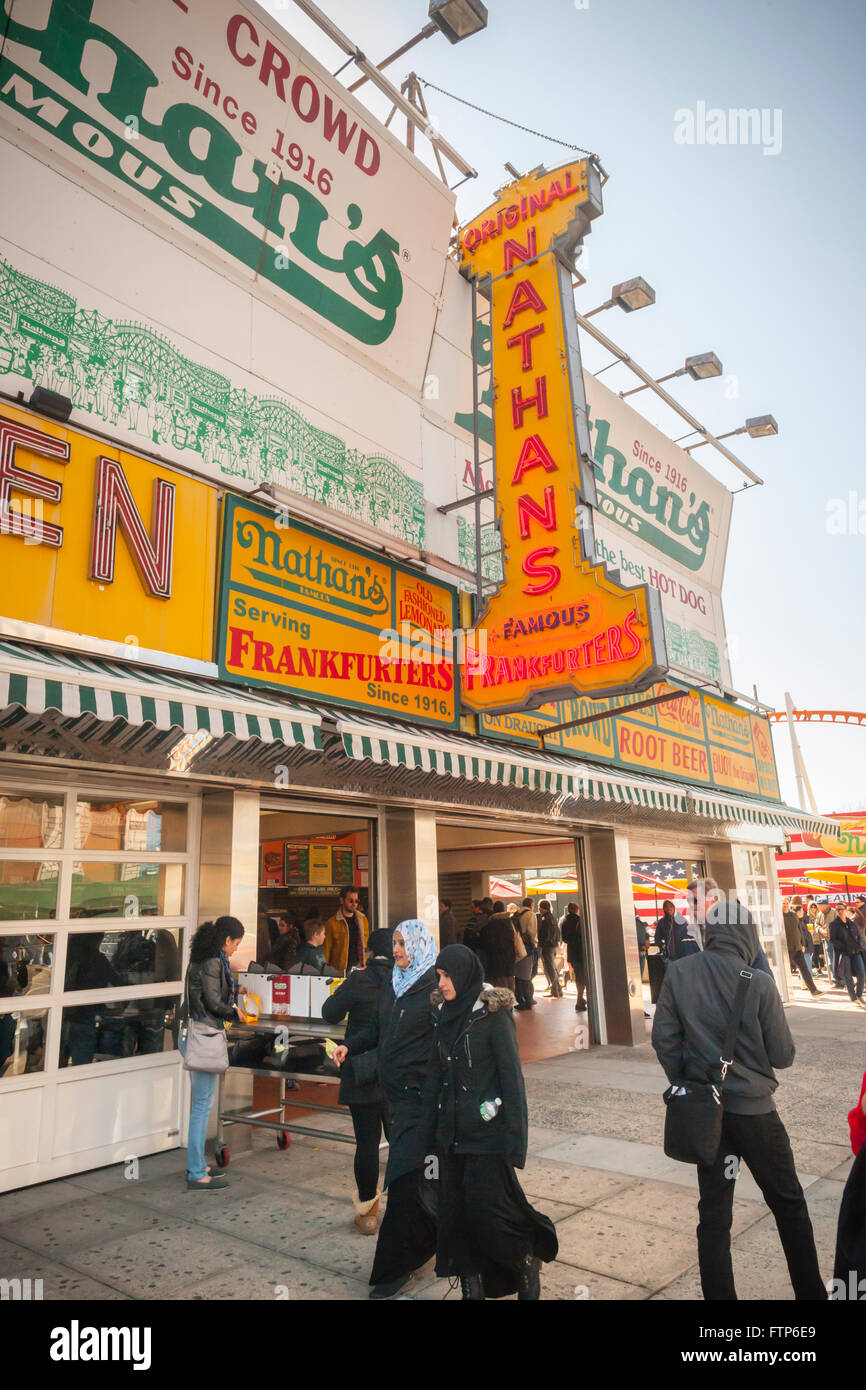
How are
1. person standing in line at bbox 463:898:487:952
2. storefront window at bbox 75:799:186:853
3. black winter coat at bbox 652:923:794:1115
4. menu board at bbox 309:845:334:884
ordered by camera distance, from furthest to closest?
1. person standing in line at bbox 463:898:487:952
2. menu board at bbox 309:845:334:884
3. storefront window at bbox 75:799:186:853
4. black winter coat at bbox 652:923:794:1115

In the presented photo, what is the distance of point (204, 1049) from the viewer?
573cm

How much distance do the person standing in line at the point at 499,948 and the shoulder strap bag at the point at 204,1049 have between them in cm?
711

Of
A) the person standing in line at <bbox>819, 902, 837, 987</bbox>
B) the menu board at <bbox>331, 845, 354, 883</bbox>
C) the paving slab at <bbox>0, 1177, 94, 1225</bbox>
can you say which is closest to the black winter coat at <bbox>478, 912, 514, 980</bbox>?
the menu board at <bbox>331, 845, 354, 883</bbox>

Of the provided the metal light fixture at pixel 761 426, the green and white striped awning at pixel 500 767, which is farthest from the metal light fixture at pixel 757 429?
the green and white striped awning at pixel 500 767

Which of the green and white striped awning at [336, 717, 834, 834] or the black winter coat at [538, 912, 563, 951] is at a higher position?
the green and white striped awning at [336, 717, 834, 834]

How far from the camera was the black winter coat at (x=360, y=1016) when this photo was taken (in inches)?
194

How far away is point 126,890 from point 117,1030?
1.03m

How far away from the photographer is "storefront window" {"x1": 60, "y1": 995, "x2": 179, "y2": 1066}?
6.07 meters

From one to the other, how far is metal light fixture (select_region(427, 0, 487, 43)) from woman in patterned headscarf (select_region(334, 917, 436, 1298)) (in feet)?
29.0

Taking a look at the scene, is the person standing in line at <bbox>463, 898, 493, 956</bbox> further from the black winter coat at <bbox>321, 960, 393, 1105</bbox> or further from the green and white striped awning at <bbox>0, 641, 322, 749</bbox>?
the black winter coat at <bbox>321, 960, 393, 1105</bbox>

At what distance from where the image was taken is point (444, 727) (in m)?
8.62

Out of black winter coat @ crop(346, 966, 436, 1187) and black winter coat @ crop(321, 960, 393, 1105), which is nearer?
black winter coat @ crop(346, 966, 436, 1187)

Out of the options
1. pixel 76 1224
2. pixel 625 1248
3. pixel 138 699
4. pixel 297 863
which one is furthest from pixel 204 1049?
pixel 297 863
